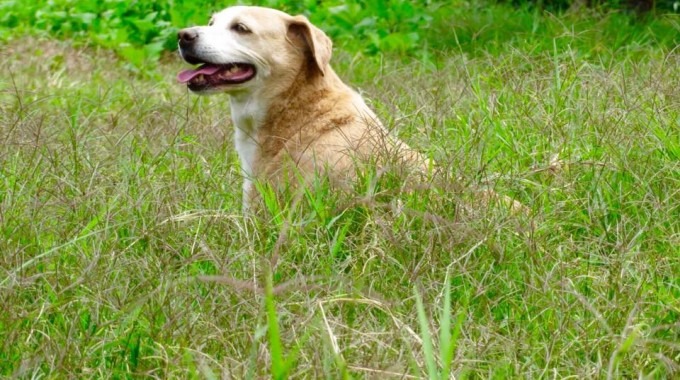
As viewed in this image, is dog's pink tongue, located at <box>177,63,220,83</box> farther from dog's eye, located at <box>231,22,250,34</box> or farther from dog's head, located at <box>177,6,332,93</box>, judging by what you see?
dog's eye, located at <box>231,22,250,34</box>

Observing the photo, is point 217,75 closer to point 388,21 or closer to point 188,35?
point 188,35

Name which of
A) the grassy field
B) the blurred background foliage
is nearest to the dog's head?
the grassy field

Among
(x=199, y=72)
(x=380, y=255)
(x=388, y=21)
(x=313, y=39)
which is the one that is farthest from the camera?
(x=388, y=21)

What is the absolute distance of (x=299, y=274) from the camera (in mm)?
3543

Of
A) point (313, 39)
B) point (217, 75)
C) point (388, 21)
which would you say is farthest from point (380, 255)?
point (388, 21)

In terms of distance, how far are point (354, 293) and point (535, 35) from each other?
471 centimetres

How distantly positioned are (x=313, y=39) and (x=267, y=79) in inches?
10.7

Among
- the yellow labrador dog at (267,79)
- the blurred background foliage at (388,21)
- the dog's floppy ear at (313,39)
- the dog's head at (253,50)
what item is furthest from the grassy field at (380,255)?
the blurred background foliage at (388,21)

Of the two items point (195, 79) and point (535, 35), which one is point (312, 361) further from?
point (535, 35)

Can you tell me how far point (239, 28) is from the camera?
5.25m

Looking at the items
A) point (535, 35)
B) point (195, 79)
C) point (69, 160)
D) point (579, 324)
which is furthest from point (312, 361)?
point (535, 35)

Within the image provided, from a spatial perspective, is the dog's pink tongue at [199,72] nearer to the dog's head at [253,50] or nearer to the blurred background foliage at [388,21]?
the dog's head at [253,50]

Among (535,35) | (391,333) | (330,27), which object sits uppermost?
(391,333)

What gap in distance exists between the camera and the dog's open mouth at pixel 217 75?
527 centimetres
